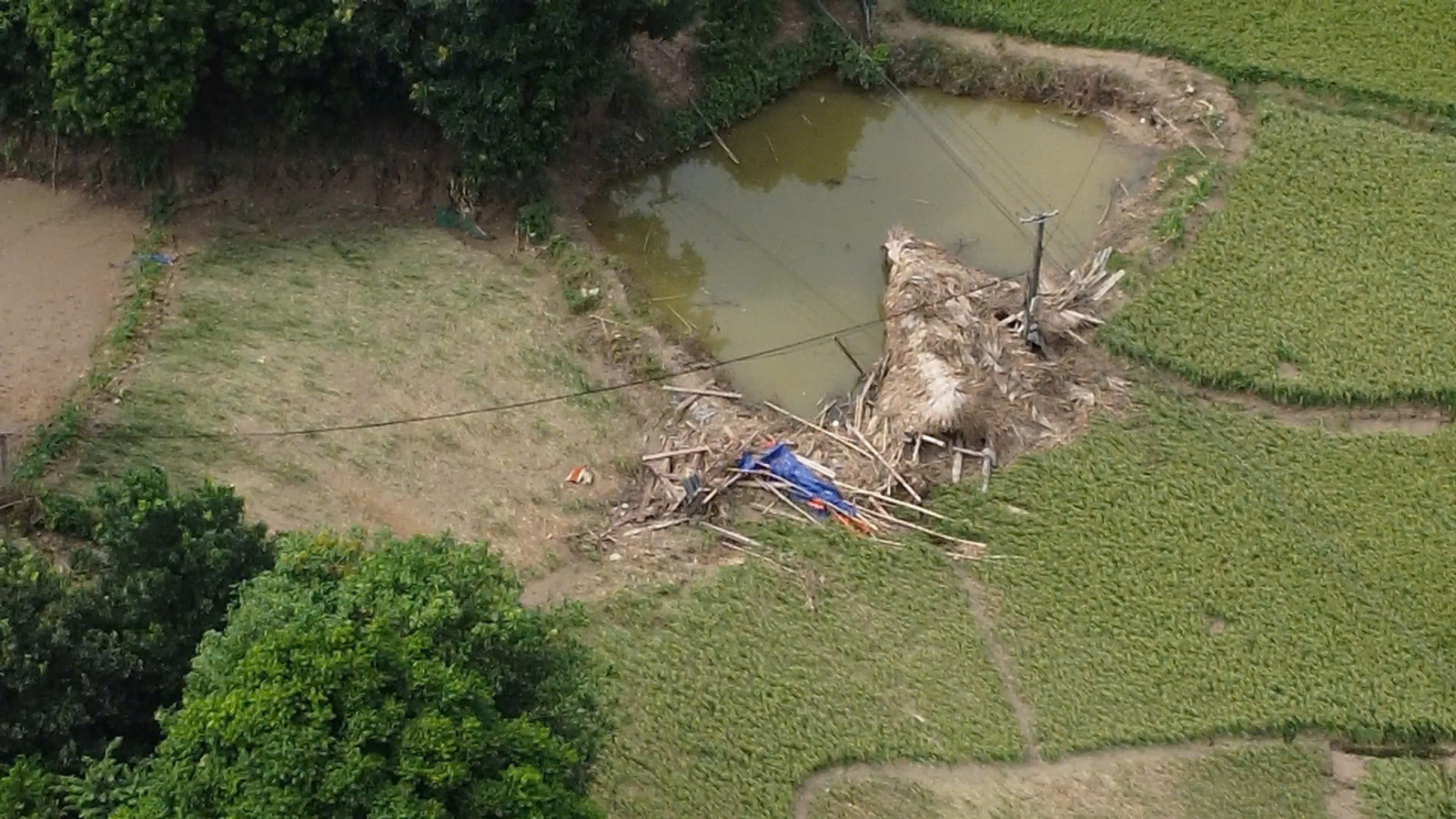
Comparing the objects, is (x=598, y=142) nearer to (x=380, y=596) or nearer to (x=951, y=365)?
(x=951, y=365)

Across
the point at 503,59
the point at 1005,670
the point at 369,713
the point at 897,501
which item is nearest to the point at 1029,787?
the point at 1005,670

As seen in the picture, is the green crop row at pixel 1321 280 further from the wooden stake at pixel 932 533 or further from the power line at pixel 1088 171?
the wooden stake at pixel 932 533

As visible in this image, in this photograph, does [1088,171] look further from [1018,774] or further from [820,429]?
[1018,774]

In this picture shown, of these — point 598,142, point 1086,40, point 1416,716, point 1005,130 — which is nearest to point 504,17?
point 598,142

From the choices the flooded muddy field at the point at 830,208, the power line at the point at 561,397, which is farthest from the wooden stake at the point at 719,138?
the power line at the point at 561,397

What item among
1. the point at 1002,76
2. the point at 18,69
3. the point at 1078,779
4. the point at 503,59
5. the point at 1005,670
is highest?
the point at 1002,76
